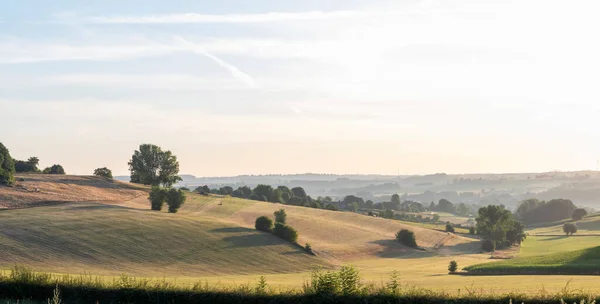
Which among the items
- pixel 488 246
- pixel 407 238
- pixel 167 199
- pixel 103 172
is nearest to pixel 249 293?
pixel 167 199

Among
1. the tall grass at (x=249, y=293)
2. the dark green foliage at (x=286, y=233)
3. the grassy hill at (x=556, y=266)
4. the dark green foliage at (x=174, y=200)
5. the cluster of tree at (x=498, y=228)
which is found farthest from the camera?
the cluster of tree at (x=498, y=228)

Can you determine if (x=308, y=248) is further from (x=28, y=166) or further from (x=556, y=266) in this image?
(x=28, y=166)

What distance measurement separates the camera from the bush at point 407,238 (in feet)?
331

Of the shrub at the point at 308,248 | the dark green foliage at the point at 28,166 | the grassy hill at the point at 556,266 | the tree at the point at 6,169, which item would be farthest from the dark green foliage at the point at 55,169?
the grassy hill at the point at 556,266

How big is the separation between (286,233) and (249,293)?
6298cm

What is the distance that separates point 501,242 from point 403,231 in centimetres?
2059

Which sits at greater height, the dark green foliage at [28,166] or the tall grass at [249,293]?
Answer: the dark green foliage at [28,166]

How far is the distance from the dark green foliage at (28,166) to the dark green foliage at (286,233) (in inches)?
2278

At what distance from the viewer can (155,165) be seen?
11969 cm

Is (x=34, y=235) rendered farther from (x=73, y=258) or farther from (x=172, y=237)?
(x=172, y=237)

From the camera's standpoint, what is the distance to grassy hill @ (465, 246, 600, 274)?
53469mm

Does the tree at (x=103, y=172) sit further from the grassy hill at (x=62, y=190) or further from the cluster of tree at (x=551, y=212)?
the cluster of tree at (x=551, y=212)

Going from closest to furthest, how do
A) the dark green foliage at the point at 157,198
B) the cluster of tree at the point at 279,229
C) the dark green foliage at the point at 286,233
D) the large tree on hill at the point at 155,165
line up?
the dark green foliage at the point at 286,233
the cluster of tree at the point at 279,229
the dark green foliage at the point at 157,198
the large tree on hill at the point at 155,165

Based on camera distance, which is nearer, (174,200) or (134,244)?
(134,244)
